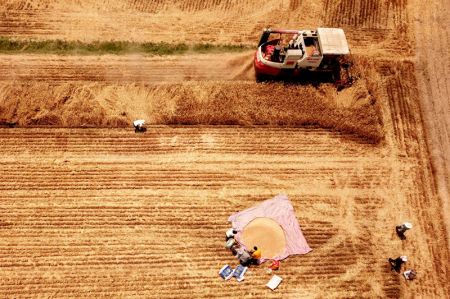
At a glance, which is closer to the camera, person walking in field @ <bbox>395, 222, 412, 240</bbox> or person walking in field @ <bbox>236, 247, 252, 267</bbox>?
person walking in field @ <bbox>236, 247, 252, 267</bbox>

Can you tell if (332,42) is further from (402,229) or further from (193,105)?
(402,229)

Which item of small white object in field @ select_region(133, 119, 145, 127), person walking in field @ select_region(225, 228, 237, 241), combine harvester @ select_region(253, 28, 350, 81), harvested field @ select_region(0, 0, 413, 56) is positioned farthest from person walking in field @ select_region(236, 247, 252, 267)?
harvested field @ select_region(0, 0, 413, 56)

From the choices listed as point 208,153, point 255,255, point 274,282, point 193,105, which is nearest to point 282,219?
point 255,255

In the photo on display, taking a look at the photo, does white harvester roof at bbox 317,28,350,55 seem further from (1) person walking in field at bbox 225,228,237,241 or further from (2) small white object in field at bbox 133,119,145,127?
(1) person walking in field at bbox 225,228,237,241

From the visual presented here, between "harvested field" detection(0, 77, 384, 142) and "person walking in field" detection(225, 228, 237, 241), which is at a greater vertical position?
"harvested field" detection(0, 77, 384, 142)

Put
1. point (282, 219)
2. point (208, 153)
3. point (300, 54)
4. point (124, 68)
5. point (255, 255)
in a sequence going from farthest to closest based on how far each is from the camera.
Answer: point (124, 68) < point (300, 54) < point (208, 153) < point (282, 219) < point (255, 255)

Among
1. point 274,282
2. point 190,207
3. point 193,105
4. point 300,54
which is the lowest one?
point 274,282

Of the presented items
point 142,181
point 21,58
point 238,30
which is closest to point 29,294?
point 142,181

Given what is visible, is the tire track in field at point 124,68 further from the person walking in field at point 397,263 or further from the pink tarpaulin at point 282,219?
the person walking in field at point 397,263

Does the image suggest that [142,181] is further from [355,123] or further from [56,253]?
[355,123]
